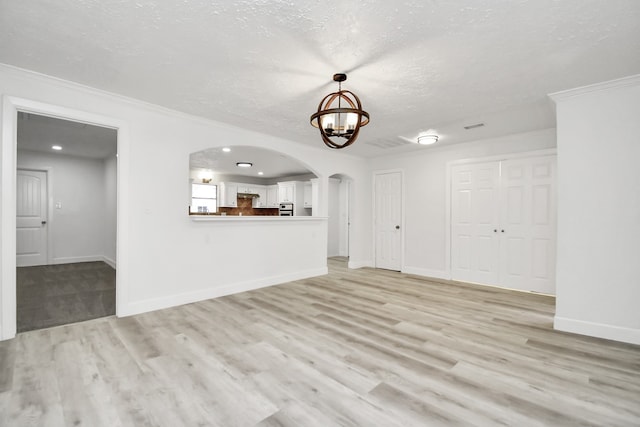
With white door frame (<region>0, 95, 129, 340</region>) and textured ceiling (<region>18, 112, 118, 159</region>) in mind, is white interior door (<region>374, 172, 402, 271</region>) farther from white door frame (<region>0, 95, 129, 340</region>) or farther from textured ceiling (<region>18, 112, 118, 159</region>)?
white door frame (<region>0, 95, 129, 340</region>)

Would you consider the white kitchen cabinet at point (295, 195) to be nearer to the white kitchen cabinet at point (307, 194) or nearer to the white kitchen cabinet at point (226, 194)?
the white kitchen cabinet at point (307, 194)

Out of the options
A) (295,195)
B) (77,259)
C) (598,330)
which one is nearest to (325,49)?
(598,330)

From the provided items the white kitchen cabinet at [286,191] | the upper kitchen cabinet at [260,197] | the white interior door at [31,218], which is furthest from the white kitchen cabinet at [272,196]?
the white interior door at [31,218]

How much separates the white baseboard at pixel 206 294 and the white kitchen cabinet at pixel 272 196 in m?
5.61

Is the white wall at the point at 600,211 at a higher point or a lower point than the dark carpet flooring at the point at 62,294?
higher

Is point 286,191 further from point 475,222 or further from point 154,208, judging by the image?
point 154,208

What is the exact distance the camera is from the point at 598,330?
304 centimetres

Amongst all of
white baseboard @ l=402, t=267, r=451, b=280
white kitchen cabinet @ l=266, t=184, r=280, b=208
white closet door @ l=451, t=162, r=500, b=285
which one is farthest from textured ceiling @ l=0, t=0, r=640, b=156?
white kitchen cabinet @ l=266, t=184, r=280, b=208

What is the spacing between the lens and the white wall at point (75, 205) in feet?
22.8

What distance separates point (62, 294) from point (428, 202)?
6.55 meters

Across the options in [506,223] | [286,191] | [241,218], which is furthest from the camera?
[286,191]

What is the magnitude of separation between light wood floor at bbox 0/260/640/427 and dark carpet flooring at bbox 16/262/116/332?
1.38 ft

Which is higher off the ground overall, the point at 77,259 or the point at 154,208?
the point at 154,208

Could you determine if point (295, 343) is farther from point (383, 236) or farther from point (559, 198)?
point (383, 236)
